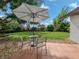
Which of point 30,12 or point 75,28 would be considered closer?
point 30,12

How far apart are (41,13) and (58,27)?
2025 cm

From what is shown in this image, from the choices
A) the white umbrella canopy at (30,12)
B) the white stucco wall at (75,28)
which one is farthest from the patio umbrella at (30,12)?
the white stucco wall at (75,28)

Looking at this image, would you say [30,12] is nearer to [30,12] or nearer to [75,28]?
[30,12]

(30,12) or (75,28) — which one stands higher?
(30,12)

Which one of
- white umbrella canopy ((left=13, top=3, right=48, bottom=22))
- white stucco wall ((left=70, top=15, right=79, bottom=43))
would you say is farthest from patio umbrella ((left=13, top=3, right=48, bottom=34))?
white stucco wall ((left=70, top=15, right=79, bottom=43))

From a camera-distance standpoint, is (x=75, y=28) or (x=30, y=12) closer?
(x=30, y=12)

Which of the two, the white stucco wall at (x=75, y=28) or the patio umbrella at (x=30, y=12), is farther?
the white stucco wall at (x=75, y=28)

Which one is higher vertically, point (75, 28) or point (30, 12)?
point (30, 12)

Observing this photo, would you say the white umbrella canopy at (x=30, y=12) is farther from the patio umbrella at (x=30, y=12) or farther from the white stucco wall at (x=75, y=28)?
the white stucco wall at (x=75, y=28)

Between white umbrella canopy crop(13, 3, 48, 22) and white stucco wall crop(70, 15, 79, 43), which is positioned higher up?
white umbrella canopy crop(13, 3, 48, 22)

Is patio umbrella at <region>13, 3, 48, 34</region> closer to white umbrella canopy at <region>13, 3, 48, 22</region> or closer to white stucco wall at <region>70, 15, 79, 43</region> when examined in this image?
white umbrella canopy at <region>13, 3, 48, 22</region>

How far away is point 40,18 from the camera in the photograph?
1117 centimetres

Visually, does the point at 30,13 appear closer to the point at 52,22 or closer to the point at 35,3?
the point at 35,3

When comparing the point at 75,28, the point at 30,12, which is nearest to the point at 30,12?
the point at 30,12
